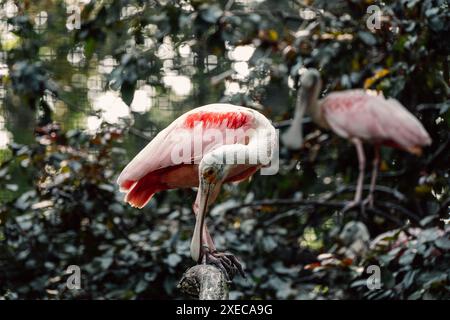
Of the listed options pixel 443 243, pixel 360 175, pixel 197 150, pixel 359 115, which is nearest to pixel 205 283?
pixel 197 150

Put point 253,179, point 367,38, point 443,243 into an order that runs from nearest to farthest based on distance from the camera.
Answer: point 443,243
point 367,38
point 253,179

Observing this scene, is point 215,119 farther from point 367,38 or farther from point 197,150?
point 367,38

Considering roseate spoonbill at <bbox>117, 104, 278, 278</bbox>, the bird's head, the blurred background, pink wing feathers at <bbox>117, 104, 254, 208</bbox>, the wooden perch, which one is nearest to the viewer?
the wooden perch

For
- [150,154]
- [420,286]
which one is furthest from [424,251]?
[150,154]

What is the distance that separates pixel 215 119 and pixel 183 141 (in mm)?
146

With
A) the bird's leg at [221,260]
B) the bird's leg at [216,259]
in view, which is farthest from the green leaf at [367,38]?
the bird's leg at [221,260]

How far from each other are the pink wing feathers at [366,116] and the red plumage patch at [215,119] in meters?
0.63

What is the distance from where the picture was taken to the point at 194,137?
3086 mm

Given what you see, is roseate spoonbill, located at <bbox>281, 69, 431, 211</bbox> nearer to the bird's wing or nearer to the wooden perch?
the bird's wing

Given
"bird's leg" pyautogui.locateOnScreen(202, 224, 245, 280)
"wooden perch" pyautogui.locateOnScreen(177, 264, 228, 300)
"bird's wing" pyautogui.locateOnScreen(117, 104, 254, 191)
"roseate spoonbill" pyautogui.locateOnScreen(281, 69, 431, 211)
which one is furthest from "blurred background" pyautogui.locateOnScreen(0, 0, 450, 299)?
"wooden perch" pyautogui.locateOnScreen(177, 264, 228, 300)

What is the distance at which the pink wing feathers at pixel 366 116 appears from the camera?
3406 millimetres

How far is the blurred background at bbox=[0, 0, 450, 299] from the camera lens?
11.0 feet

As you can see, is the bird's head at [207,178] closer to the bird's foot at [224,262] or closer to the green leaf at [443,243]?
the bird's foot at [224,262]
